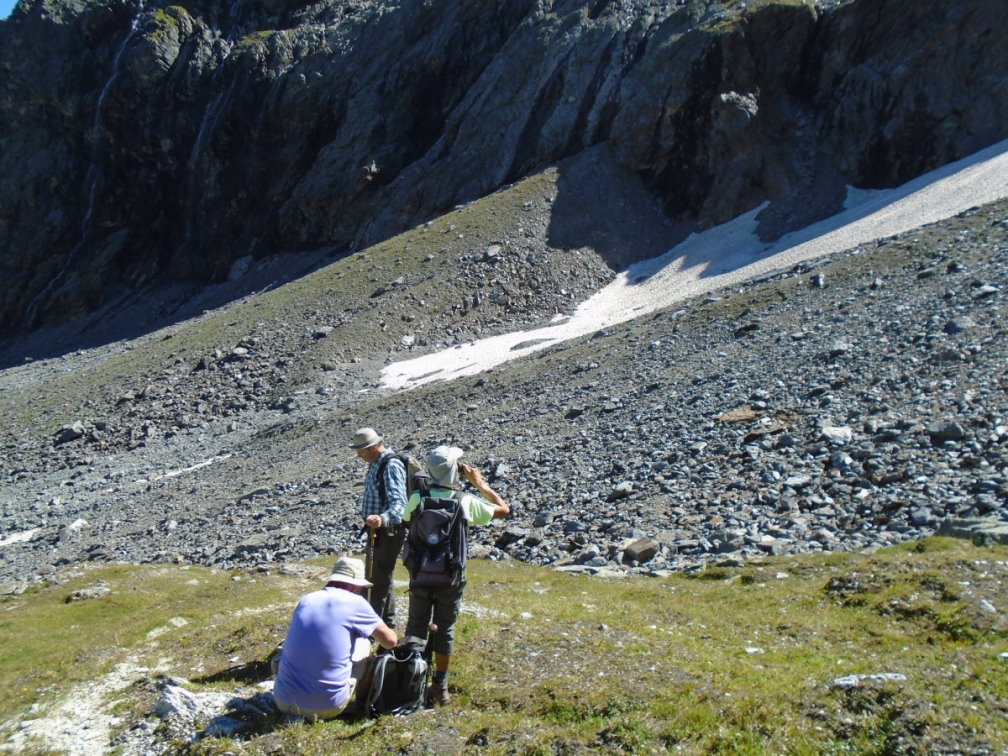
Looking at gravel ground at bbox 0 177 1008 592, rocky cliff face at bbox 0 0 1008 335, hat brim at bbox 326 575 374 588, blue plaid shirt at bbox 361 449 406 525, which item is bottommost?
gravel ground at bbox 0 177 1008 592

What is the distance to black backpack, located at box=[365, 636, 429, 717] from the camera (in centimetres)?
776

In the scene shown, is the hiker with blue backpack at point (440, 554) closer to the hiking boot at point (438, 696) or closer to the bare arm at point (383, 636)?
the hiking boot at point (438, 696)

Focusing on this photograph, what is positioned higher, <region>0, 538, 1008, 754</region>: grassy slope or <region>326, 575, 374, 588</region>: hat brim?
<region>326, 575, 374, 588</region>: hat brim

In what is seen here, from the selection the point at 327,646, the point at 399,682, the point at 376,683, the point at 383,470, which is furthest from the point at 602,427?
the point at 327,646

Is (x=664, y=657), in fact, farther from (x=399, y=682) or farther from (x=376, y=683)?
(x=376, y=683)

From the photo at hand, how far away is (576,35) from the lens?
73250mm

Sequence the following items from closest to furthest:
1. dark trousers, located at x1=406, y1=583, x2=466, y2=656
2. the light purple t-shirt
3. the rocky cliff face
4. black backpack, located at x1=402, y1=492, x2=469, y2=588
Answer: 1. the light purple t-shirt
2. black backpack, located at x1=402, y1=492, x2=469, y2=588
3. dark trousers, located at x1=406, y1=583, x2=466, y2=656
4. the rocky cliff face

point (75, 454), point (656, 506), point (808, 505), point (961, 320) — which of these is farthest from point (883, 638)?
point (75, 454)

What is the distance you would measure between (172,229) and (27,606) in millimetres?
89582

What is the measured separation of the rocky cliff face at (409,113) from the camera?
5803 cm

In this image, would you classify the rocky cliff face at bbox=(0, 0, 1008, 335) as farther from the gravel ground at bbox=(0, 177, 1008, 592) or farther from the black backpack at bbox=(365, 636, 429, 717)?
the black backpack at bbox=(365, 636, 429, 717)

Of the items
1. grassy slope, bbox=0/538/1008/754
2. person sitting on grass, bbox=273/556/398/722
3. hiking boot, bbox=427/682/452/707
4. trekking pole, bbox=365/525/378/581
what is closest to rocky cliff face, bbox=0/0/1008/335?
grassy slope, bbox=0/538/1008/754

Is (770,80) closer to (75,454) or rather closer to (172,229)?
(75,454)

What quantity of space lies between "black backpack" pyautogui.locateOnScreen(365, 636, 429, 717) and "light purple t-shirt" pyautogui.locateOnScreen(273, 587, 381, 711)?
350 mm
